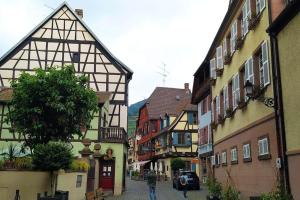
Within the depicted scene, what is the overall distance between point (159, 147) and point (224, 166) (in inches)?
1319

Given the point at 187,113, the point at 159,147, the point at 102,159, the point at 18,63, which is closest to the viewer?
the point at 102,159

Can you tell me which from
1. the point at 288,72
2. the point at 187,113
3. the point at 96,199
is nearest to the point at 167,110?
the point at 187,113

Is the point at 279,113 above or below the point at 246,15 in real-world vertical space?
below

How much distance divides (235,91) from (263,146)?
186 inches

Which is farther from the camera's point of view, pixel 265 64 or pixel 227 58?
pixel 227 58

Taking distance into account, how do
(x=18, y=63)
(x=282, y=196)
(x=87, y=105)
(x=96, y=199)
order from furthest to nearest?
(x=18, y=63) < (x=87, y=105) < (x=96, y=199) < (x=282, y=196)

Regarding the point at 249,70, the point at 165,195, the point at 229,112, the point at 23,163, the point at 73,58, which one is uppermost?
the point at 73,58

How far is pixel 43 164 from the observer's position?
51.2 ft

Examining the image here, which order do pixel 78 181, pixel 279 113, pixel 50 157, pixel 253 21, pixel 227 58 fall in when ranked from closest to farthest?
pixel 279 113 < pixel 50 157 < pixel 253 21 < pixel 78 181 < pixel 227 58

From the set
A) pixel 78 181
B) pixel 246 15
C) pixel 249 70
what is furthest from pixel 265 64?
pixel 78 181

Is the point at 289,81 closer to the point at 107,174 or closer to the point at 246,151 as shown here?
the point at 246,151

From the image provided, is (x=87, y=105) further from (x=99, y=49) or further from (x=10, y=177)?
(x=99, y=49)

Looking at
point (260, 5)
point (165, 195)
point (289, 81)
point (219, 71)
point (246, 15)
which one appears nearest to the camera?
point (289, 81)

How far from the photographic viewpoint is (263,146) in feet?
51.2
